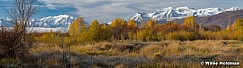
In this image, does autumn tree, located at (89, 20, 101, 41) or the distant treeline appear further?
autumn tree, located at (89, 20, 101, 41)

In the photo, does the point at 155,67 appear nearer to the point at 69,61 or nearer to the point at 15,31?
the point at 69,61

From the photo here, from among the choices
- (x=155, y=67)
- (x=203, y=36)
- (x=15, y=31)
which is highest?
(x=15, y=31)

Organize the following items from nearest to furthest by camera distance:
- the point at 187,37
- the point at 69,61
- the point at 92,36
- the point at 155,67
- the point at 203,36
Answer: the point at 155,67 → the point at 69,61 → the point at 92,36 → the point at 187,37 → the point at 203,36

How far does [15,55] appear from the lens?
12.5 metres

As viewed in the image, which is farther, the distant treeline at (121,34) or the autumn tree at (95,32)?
the autumn tree at (95,32)

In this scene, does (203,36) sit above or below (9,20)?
below

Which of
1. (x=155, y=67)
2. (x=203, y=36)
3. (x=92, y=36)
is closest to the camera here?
(x=155, y=67)

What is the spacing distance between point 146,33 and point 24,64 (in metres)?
48.6

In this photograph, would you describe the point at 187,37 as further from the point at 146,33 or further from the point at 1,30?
the point at 1,30

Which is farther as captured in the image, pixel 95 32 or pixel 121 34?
pixel 121 34

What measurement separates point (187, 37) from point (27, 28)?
48138 mm

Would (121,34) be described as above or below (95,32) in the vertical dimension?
below

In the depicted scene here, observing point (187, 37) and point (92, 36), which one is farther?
point (187, 37)

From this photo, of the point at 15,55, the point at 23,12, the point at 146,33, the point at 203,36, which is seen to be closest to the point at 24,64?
the point at 15,55
